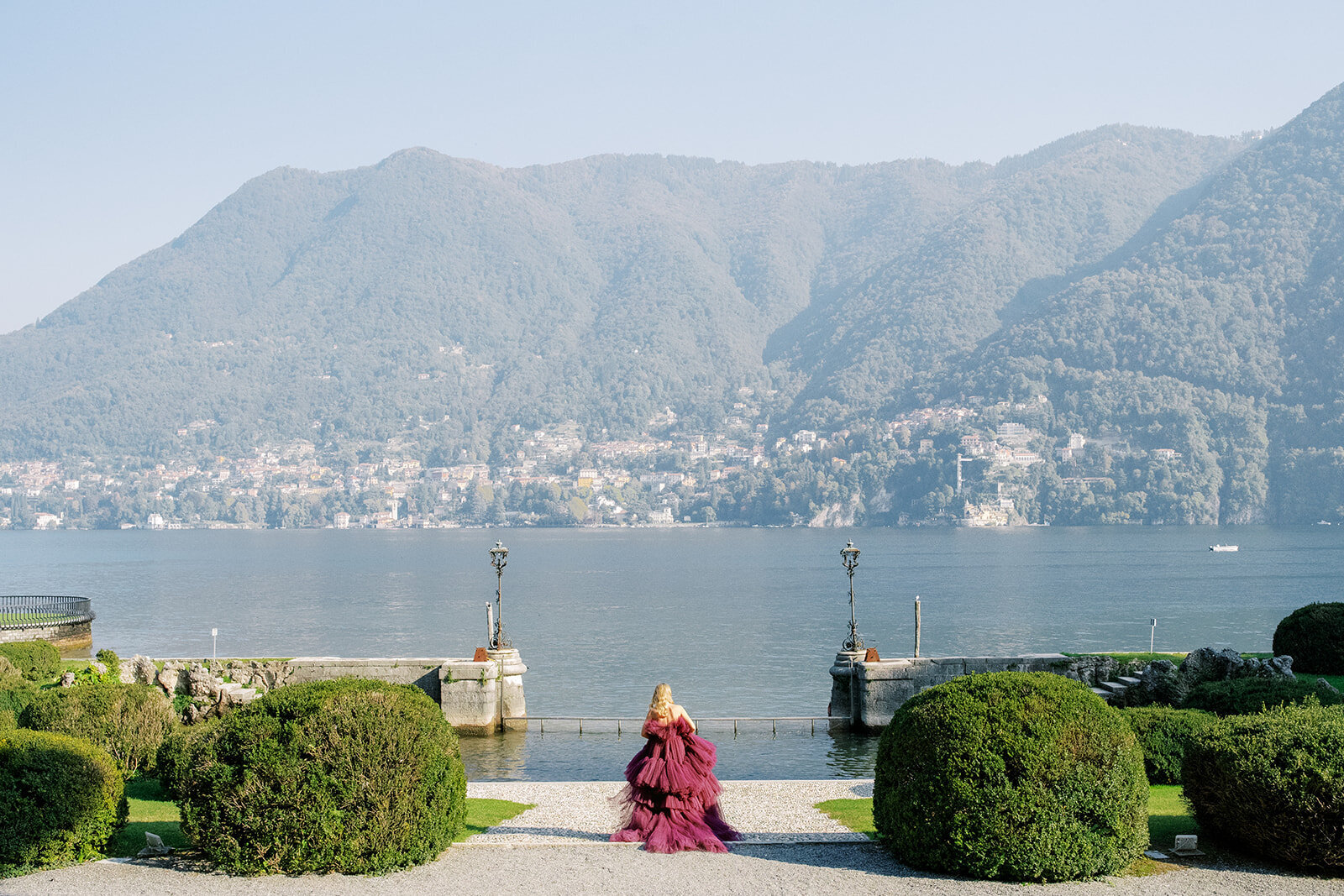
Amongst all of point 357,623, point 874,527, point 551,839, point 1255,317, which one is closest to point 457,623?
point 357,623

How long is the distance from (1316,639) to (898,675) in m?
7.62

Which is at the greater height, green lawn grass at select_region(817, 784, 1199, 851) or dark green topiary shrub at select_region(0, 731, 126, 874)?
dark green topiary shrub at select_region(0, 731, 126, 874)

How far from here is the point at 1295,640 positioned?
2231cm

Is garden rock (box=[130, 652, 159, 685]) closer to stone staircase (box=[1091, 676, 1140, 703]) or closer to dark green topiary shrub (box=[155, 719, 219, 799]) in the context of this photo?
dark green topiary shrub (box=[155, 719, 219, 799])

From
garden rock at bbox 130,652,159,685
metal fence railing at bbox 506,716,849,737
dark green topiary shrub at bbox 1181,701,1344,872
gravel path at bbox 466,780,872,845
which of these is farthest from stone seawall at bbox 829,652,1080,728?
garden rock at bbox 130,652,159,685

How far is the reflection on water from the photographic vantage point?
20719mm

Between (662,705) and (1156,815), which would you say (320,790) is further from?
(1156,815)

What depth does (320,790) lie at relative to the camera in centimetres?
972

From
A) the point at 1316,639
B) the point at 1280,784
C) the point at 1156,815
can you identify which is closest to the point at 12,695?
the point at 1156,815

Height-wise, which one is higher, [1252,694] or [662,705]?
[662,705]

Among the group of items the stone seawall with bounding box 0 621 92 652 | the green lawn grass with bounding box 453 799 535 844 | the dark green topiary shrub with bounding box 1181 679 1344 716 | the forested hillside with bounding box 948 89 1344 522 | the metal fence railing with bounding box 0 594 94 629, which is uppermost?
the forested hillside with bounding box 948 89 1344 522

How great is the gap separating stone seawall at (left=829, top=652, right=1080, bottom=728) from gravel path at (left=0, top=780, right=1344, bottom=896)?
12.5m

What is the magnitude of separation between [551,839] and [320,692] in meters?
2.55

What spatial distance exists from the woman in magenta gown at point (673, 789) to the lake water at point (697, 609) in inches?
401
